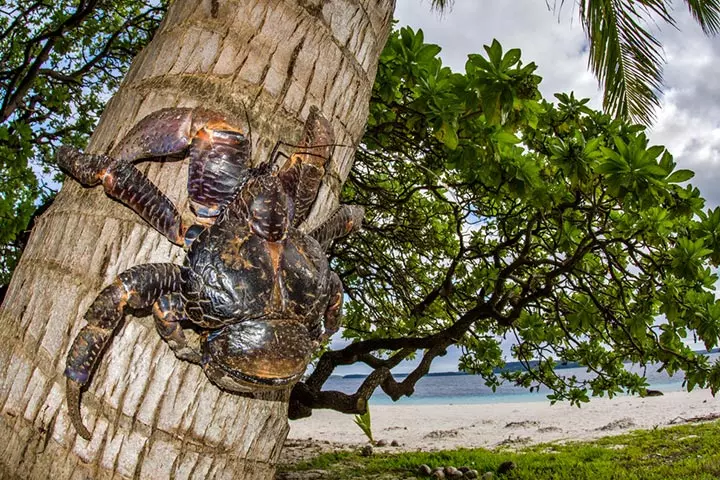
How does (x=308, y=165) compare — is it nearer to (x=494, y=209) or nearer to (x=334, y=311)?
(x=334, y=311)

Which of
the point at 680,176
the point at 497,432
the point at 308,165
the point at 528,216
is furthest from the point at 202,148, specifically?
the point at 497,432

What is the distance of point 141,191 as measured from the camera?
3.73ft

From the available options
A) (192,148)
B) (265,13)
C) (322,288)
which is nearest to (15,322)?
(192,148)

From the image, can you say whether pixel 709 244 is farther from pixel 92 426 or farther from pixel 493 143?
pixel 92 426

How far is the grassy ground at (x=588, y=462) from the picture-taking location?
787 centimetres

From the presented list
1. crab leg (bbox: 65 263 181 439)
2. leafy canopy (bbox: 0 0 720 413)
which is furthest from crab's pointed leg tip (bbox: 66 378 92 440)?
leafy canopy (bbox: 0 0 720 413)

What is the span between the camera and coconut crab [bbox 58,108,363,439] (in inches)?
40.7

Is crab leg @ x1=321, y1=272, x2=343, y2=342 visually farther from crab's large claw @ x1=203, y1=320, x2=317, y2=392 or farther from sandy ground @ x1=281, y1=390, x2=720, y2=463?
sandy ground @ x1=281, y1=390, x2=720, y2=463

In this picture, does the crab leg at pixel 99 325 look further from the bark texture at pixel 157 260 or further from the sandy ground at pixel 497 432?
the sandy ground at pixel 497 432

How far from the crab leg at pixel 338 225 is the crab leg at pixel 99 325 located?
0.49 metres

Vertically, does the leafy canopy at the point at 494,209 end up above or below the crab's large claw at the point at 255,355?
above

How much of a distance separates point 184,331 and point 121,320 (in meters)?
0.13

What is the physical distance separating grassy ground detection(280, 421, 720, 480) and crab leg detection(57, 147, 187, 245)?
826 centimetres

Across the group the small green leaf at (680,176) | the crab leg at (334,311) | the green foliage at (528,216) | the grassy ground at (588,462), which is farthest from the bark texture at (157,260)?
the grassy ground at (588,462)
